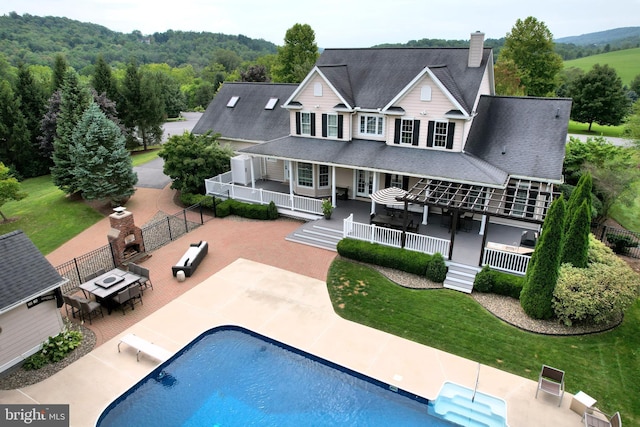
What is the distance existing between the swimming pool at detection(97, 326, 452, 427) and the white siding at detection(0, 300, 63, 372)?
12.8 ft

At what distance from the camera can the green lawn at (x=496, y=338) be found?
473 inches

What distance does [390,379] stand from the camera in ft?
39.8

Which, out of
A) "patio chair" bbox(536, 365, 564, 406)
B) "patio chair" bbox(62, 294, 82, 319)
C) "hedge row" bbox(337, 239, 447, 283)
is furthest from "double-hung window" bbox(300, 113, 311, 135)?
"patio chair" bbox(536, 365, 564, 406)

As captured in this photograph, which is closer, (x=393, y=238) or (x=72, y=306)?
(x=72, y=306)

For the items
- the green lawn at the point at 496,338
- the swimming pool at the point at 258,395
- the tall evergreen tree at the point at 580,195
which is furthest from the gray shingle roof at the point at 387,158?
the swimming pool at the point at 258,395

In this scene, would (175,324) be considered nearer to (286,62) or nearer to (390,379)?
(390,379)

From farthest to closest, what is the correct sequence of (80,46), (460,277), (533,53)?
(80,46) → (533,53) → (460,277)

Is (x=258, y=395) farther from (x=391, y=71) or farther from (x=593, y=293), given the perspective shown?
(x=391, y=71)

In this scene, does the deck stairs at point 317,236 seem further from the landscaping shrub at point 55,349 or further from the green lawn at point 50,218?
the green lawn at point 50,218

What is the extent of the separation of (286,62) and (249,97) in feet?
101

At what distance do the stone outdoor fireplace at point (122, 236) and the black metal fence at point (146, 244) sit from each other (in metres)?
0.35

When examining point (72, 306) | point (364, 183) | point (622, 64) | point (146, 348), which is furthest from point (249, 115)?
point (622, 64)

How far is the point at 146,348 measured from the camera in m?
13.0

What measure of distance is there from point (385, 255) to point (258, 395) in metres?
8.72
